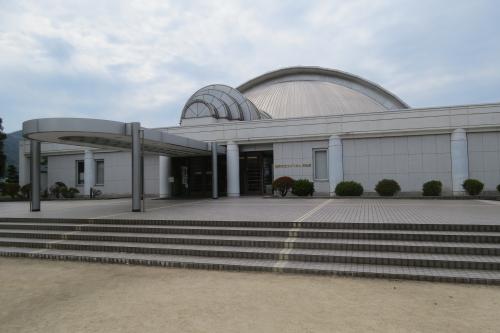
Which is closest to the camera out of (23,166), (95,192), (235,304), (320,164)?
(235,304)

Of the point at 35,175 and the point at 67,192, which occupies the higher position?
the point at 35,175

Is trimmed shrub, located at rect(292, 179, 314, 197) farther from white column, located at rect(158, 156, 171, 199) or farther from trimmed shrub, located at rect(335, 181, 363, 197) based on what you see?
white column, located at rect(158, 156, 171, 199)

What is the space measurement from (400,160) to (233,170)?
10172 mm

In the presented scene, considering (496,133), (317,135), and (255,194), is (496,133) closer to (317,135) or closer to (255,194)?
(317,135)

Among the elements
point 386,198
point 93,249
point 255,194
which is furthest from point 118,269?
point 255,194

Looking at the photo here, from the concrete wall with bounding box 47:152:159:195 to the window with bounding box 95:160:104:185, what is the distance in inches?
16.0

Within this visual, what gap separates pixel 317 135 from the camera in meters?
22.3

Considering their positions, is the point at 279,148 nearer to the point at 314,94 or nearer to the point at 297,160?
the point at 297,160

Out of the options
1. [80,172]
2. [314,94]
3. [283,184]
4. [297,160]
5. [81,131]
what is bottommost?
[283,184]

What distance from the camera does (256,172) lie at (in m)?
24.7

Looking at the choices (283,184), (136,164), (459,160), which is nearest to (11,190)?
(136,164)

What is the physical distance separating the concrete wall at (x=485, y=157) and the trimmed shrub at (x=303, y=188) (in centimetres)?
872

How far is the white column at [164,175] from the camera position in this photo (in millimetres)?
25062

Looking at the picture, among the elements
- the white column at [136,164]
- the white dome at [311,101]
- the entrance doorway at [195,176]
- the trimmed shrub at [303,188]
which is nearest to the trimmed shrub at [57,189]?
the entrance doorway at [195,176]
